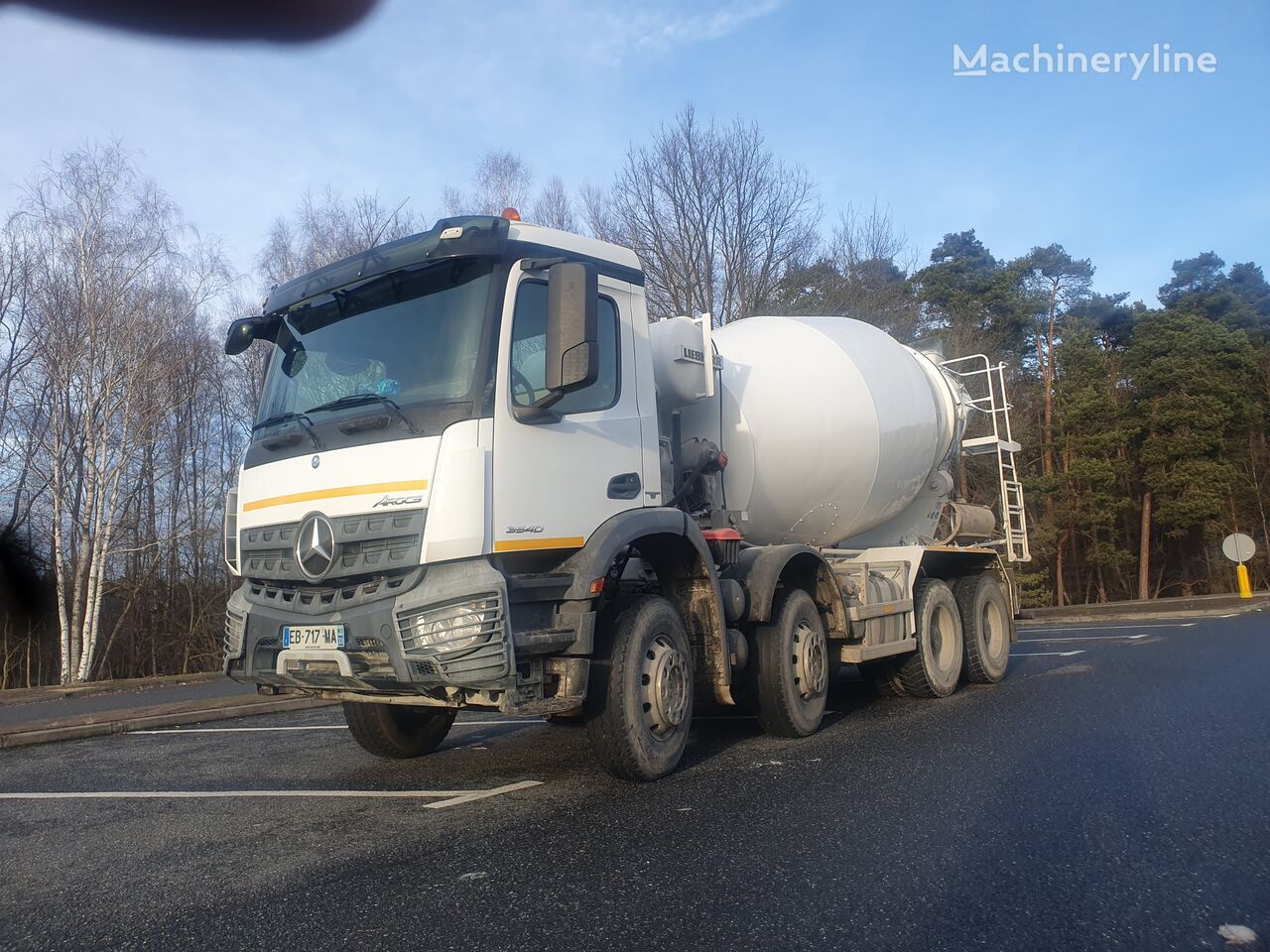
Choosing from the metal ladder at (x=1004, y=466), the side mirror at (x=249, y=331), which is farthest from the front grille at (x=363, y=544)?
the metal ladder at (x=1004, y=466)

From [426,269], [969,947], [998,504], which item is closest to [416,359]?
[426,269]

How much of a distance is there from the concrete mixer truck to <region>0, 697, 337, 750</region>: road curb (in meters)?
2.89

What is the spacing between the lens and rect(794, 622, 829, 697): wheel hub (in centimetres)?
650

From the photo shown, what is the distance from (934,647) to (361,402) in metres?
5.81

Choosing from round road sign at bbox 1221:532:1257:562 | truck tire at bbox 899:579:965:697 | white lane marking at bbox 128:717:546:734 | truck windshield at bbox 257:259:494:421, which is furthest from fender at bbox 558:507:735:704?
round road sign at bbox 1221:532:1257:562

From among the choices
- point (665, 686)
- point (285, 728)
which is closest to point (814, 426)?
point (665, 686)

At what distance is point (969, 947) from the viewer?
2.75m

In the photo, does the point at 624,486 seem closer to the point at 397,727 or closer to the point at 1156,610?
the point at 397,727

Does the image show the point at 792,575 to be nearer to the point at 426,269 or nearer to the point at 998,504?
the point at 426,269

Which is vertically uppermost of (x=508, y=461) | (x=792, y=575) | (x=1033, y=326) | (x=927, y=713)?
(x=1033, y=326)

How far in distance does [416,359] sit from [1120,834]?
155 inches

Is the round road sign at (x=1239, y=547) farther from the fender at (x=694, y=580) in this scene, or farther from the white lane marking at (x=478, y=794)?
the white lane marking at (x=478, y=794)

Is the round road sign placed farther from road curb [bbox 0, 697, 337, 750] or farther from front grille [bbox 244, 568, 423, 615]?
front grille [bbox 244, 568, 423, 615]

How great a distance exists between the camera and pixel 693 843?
3906mm
